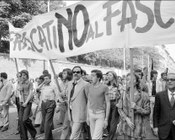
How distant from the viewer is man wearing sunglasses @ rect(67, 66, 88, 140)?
5.12 meters

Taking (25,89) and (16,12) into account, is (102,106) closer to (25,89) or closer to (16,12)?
(25,89)

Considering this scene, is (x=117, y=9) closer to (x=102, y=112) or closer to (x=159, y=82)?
(x=102, y=112)

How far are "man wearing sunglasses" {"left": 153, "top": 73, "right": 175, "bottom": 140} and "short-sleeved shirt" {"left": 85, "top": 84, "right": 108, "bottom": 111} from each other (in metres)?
1.35

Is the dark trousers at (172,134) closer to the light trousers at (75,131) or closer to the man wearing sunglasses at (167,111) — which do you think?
the man wearing sunglasses at (167,111)

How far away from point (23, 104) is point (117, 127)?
227 centimetres

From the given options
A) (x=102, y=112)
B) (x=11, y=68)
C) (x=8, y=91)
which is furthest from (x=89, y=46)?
(x=11, y=68)

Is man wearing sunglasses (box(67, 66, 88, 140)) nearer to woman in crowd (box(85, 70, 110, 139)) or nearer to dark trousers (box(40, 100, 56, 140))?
woman in crowd (box(85, 70, 110, 139))

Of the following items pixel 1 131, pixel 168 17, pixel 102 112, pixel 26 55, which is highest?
pixel 168 17

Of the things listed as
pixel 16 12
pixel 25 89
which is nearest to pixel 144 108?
pixel 25 89

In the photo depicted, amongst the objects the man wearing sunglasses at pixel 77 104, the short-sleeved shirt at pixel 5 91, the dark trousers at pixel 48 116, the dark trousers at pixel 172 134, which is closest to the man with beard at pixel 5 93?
the short-sleeved shirt at pixel 5 91

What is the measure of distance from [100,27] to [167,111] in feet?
5.47

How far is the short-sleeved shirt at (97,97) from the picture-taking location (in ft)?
16.7

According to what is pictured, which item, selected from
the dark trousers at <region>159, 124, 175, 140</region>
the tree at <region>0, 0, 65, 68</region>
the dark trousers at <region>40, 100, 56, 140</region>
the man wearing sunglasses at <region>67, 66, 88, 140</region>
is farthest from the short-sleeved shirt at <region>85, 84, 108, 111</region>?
the tree at <region>0, 0, 65, 68</region>

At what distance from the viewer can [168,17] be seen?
12.2ft
